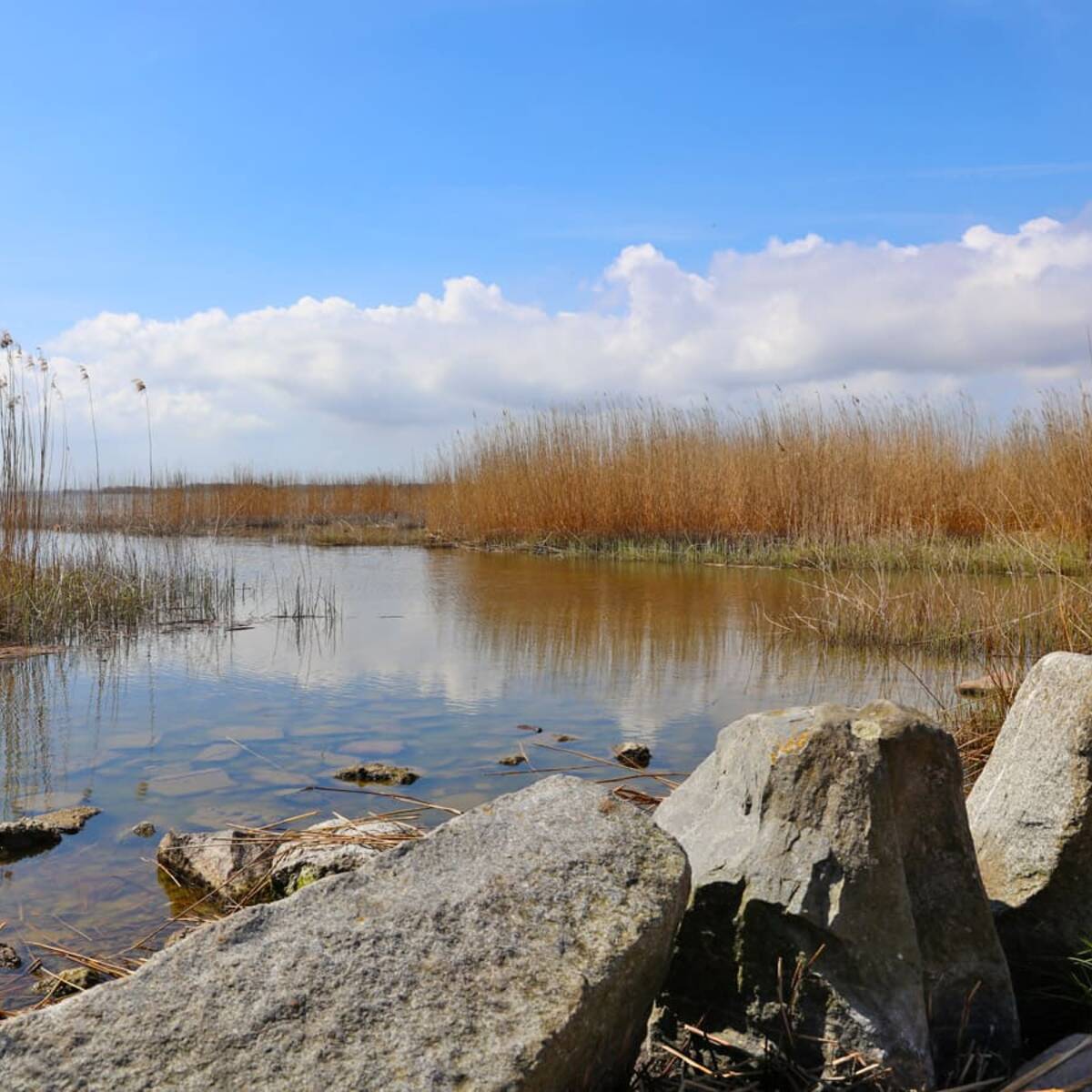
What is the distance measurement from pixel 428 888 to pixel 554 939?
226mm

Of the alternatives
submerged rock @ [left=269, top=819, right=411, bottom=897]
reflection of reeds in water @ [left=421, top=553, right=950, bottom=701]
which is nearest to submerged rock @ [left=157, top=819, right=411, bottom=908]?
submerged rock @ [left=269, top=819, right=411, bottom=897]

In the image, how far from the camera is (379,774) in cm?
418

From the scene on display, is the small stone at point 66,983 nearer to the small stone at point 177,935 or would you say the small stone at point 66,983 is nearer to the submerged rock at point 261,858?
the small stone at point 177,935

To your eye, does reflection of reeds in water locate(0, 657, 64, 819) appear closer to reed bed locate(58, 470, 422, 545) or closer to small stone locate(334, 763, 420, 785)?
small stone locate(334, 763, 420, 785)

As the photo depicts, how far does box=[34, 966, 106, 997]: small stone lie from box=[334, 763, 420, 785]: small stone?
163 cm

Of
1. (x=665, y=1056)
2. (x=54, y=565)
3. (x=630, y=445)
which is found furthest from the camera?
(x=630, y=445)

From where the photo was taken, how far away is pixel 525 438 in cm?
1625

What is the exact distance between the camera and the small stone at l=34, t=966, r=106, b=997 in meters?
2.49

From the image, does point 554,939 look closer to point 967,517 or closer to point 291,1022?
point 291,1022

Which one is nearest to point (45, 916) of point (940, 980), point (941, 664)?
point (940, 980)

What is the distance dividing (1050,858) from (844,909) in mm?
681

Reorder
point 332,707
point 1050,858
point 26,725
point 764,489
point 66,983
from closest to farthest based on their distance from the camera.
Result: point 1050,858 → point 66,983 → point 26,725 → point 332,707 → point 764,489

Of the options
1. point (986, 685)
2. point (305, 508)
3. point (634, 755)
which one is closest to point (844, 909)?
point (634, 755)

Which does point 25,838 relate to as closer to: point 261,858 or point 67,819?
point 67,819
